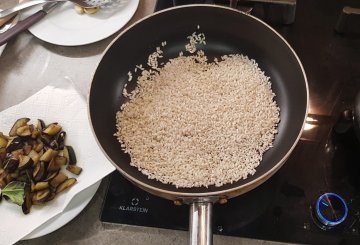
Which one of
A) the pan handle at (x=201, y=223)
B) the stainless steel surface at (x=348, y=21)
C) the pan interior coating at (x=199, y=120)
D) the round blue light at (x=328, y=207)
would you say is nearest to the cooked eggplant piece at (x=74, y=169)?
the pan interior coating at (x=199, y=120)

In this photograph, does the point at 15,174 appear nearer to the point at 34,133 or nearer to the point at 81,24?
the point at 34,133

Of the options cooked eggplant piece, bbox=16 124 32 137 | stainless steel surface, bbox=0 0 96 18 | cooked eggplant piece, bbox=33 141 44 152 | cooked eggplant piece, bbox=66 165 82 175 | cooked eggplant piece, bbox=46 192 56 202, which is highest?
stainless steel surface, bbox=0 0 96 18

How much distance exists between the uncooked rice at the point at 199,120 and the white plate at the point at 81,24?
16cm

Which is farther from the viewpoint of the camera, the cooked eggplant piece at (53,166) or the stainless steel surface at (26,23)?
the stainless steel surface at (26,23)

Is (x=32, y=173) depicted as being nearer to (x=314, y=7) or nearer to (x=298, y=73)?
(x=298, y=73)

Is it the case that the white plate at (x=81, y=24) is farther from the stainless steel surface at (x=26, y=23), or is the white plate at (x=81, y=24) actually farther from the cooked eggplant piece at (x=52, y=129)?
the cooked eggplant piece at (x=52, y=129)

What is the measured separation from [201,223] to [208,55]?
0.43m

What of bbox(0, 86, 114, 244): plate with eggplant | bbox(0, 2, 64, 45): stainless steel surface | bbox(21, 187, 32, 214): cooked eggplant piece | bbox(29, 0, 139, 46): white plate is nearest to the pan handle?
bbox(0, 86, 114, 244): plate with eggplant

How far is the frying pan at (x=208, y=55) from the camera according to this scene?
69cm

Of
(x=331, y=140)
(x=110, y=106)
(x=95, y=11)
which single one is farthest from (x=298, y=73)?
(x=95, y=11)

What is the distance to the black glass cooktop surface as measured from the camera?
2.21 ft

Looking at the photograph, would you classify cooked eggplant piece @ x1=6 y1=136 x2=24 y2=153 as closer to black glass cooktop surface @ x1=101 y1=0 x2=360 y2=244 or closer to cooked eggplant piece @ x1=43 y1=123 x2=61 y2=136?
cooked eggplant piece @ x1=43 y1=123 x2=61 y2=136

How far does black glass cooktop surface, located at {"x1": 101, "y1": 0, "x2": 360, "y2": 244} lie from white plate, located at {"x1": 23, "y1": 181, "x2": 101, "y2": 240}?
0.04 m

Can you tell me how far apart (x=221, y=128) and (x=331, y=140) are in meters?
0.23
